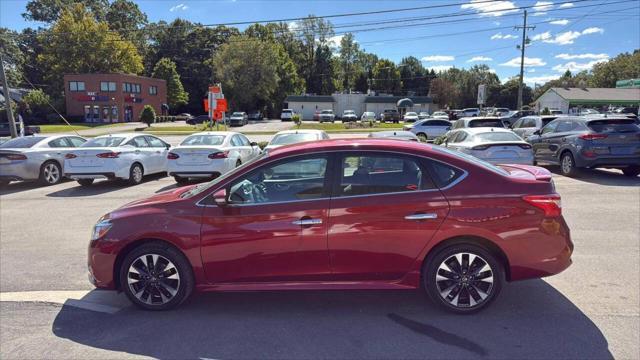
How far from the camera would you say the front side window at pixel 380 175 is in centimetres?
405

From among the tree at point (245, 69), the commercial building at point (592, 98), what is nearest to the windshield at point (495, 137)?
the tree at point (245, 69)

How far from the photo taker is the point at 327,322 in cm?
404

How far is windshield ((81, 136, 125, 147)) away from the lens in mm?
12344

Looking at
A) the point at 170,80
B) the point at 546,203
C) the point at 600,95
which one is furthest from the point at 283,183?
the point at 600,95

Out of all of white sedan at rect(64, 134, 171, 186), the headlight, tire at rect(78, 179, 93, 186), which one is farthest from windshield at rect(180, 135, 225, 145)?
the headlight

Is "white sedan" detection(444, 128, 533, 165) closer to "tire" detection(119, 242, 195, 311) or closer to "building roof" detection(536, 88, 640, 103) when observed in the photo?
"tire" detection(119, 242, 195, 311)

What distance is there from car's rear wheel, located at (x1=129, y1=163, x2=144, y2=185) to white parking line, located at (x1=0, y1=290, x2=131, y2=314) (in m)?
7.70

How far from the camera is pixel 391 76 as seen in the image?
109 metres

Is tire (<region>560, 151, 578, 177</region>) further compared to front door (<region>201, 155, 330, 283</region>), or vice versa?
tire (<region>560, 151, 578, 177</region>)

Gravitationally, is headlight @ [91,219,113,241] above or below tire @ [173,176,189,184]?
above

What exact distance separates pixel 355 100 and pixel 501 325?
81.4m

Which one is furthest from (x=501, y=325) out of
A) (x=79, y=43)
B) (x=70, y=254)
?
(x=79, y=43)

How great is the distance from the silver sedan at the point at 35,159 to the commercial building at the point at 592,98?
69872 millimetres

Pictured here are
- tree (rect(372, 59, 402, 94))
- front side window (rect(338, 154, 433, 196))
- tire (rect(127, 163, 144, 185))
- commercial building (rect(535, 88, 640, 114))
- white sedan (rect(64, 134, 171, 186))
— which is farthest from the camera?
tree (rect(372, 59, 402, 94))
